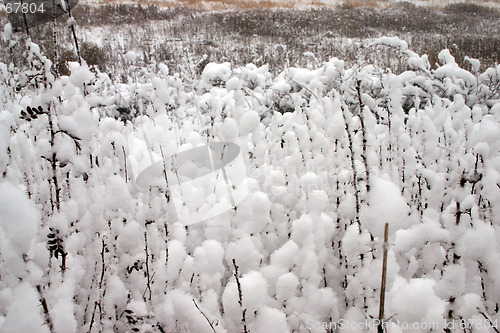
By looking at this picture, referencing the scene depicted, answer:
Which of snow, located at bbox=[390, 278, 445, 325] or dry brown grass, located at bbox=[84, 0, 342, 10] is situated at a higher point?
dry brown grass, located at bbox=[84, 0, 342, 10]

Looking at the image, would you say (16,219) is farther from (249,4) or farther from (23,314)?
(249,4)

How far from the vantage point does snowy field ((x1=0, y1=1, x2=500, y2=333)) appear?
71cm

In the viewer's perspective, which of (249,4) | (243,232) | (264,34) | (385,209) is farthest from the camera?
(249,4)

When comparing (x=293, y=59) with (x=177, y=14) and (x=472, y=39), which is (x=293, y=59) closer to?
(x=472, y=39)

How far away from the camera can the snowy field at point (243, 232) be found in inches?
27.9

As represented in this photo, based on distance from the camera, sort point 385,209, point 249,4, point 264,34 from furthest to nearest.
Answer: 1. point 249,4
2. point 264,34
3. point 385,209

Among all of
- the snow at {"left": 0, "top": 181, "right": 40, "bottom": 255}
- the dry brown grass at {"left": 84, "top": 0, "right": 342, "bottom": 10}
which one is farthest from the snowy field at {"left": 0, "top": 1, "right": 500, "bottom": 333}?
the dry brown grass at {"left": 84, "top": 0, "right": 342, "bottom": 10}

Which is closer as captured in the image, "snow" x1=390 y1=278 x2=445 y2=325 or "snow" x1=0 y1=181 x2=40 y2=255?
"snow" x1=0 y1=181 x2=40 y2=255

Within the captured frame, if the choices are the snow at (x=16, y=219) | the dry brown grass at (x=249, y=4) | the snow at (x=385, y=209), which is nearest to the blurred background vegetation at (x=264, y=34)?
the dry brown grass at (x=249, y=4)

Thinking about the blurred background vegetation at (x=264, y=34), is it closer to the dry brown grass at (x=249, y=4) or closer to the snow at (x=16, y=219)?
the dry brown grass at (x=249, y=4)

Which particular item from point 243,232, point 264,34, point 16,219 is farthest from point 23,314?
point 264,34

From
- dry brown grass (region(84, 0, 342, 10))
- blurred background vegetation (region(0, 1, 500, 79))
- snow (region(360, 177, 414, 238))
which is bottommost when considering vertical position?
snow (region(360, 177, 414, 238))

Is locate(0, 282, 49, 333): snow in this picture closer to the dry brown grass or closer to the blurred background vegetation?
the blurred background vegetation

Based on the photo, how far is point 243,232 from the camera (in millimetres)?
1195
